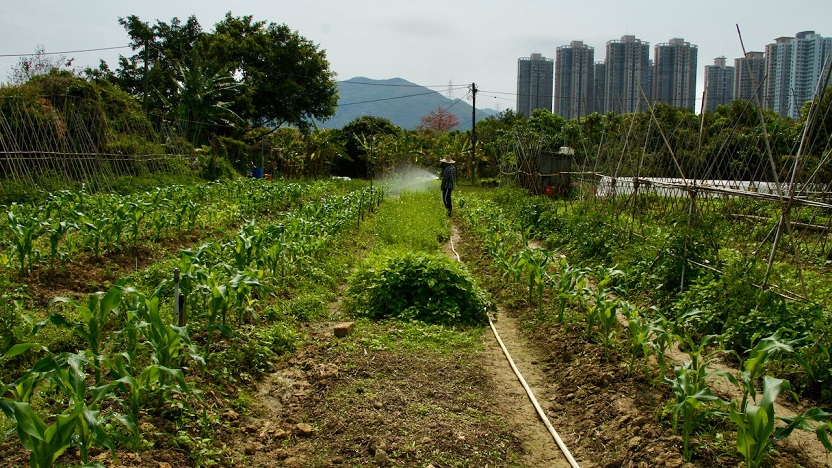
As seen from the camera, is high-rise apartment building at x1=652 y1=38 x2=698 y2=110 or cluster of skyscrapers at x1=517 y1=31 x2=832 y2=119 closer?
cluster of skyscrapers at x1=517 y1=31 x2=832 y2=119

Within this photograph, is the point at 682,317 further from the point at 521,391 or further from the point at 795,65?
the point at 795,65

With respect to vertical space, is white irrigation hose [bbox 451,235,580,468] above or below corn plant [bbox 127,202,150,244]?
below

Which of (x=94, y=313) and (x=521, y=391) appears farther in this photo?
(x=521, y=391)

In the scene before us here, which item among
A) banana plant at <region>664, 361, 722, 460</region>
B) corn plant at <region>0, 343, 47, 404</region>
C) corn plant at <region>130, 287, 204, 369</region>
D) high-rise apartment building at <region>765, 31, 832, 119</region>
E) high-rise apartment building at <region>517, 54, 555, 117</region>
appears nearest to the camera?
corn plant at <region>0, 343, 47, 404</region>

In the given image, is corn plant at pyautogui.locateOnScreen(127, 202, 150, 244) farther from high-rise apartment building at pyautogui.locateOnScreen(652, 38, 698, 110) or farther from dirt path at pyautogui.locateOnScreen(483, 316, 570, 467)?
high-rise apartment building at pyautogui.locateOnScreen(652, 38, 698, 110)

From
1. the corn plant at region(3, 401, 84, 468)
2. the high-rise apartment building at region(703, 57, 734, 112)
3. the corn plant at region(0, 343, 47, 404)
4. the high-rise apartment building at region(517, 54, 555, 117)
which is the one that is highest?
the high-rise apartment building at region(517, 54, 555, 117)

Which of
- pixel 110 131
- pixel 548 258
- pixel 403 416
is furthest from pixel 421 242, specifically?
pixel 110 131

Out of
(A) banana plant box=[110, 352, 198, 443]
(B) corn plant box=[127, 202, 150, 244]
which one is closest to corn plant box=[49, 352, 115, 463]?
(A) banana plant box=[110, 352, 198, 443]

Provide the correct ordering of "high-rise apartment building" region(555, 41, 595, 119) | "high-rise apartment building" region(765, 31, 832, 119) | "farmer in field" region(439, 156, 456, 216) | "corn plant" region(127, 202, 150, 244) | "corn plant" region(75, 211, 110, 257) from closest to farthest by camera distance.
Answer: "corn plant" region(75, 211, 110, 257) < "corn plant" region(127, 202, 150, 244) < "high-rise apartment building" region(765, 31, 832, 119) < "farmer in field" region(439, 156, 456, 216) < "high-rise apartment building" region(555, 41, 595, 119)

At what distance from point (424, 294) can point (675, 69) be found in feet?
112

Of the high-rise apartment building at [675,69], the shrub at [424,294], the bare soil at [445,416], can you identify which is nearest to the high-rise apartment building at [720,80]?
the high-rise apartment building at [675,69]

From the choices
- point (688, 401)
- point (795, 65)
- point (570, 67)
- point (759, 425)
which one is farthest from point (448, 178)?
point (570, 67)

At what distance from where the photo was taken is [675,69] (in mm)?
36625

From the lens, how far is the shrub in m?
7.18
